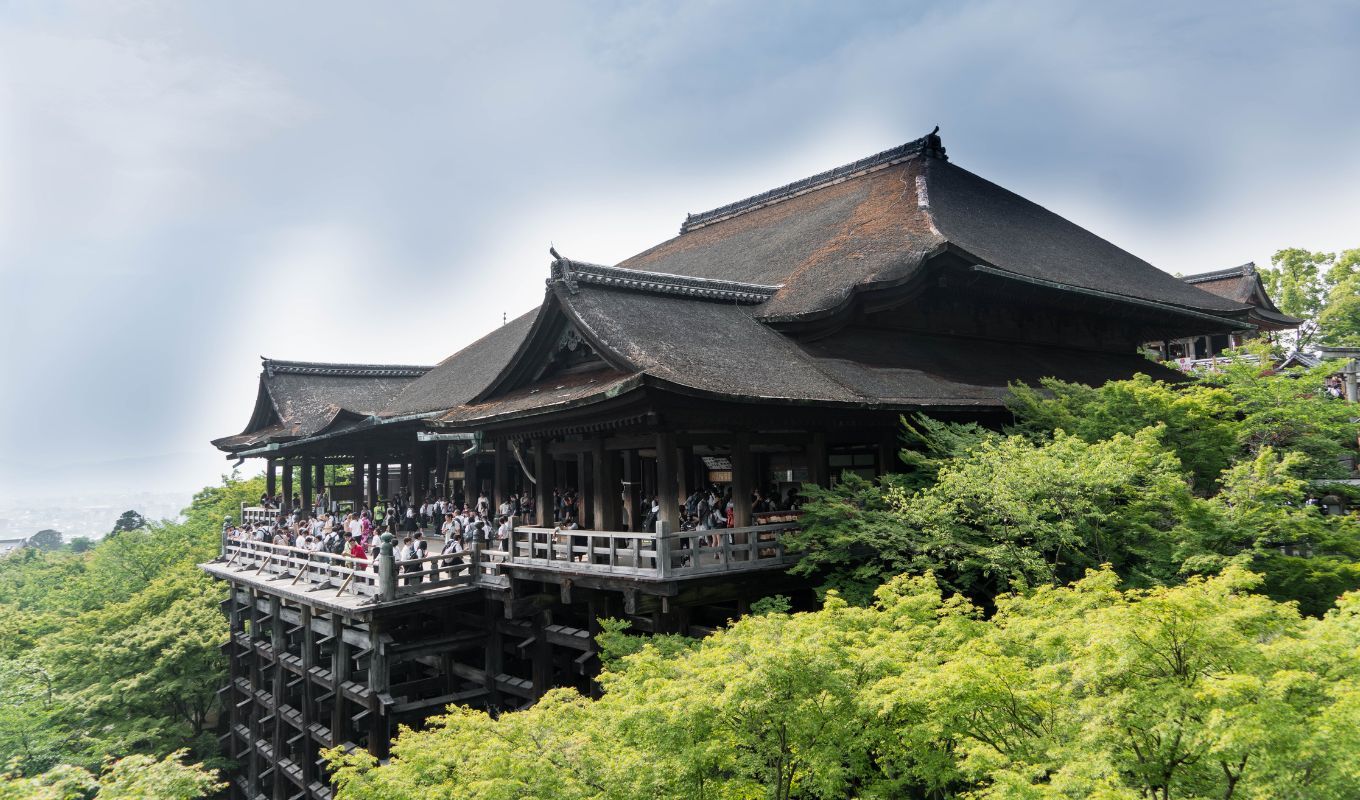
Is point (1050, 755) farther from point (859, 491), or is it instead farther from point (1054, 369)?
point (1054, 369)

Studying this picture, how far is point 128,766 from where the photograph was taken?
37.8ft

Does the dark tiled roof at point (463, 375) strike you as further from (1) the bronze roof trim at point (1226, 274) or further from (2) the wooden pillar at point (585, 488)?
(1) the bronze roof trim at point (1226, 274)

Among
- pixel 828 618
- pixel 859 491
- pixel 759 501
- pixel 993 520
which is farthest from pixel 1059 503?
pixel 759 501

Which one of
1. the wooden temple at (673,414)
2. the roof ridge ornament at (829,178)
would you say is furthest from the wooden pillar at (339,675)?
the roof ridge ornament at (829,178)

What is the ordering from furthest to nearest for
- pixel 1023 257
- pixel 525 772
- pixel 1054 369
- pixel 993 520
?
1. pixel 1023 257
2. pixel 1054 369
3. pixel 993 520
4. pixel 525 772

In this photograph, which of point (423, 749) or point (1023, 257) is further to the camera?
point (1023, 257)

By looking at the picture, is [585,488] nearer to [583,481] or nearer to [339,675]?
[583,481]

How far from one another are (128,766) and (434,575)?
654cm

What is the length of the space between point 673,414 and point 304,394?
2497 cm

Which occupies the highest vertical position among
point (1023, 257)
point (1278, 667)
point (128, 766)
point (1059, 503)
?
point (1023, 257)

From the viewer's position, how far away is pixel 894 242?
20.2m

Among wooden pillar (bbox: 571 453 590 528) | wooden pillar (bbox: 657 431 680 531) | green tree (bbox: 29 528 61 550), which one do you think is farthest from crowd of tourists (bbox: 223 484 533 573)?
green tree (bbox: 29 528 61 550)

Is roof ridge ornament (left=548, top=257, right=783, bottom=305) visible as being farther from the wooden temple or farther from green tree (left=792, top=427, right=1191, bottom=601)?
green tree (left=792, top=427, right=1191, bottom=601)

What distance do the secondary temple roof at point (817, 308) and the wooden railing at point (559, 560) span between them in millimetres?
2538
